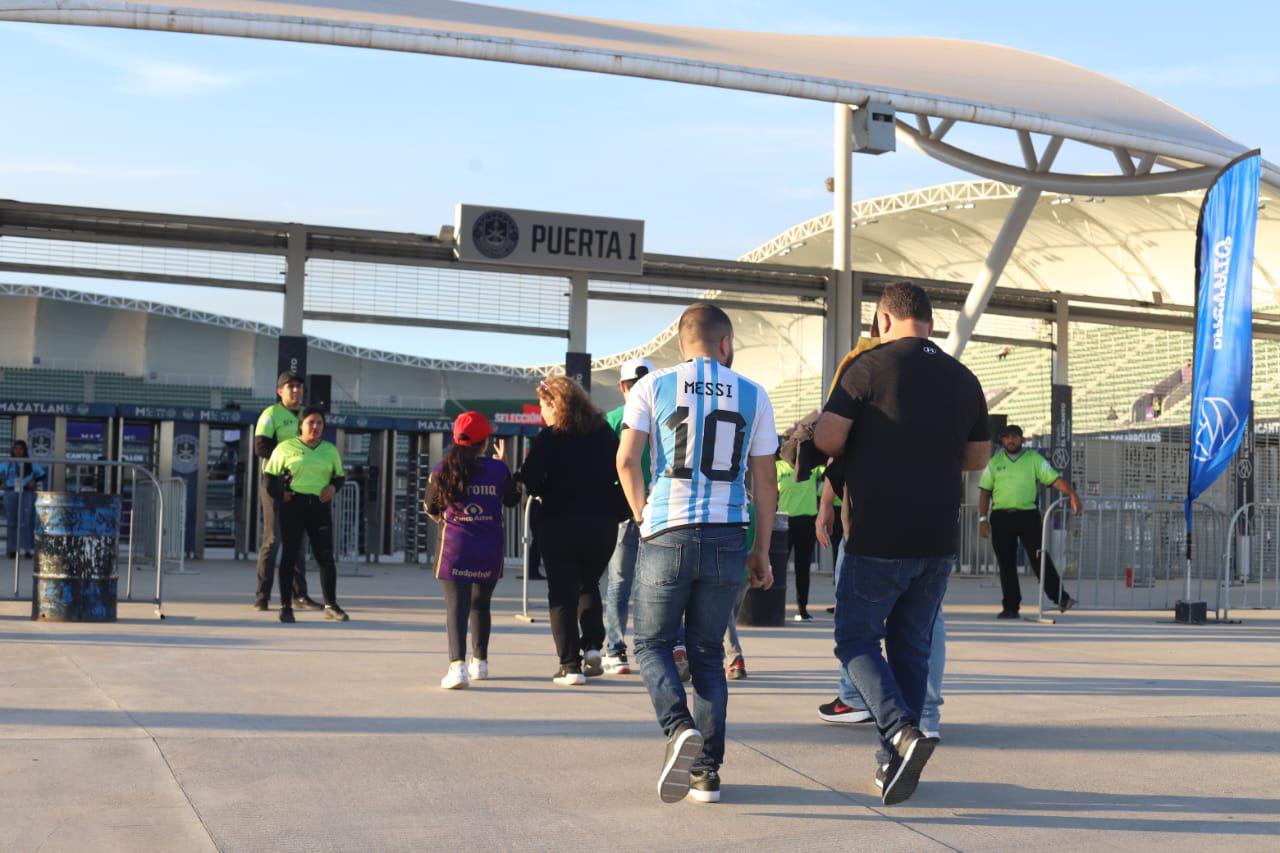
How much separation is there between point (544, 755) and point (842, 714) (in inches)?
61.3

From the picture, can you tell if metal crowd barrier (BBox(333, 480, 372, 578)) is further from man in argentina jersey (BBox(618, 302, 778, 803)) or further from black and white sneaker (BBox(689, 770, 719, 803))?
black and white sneaker (BBox(689, 770, 719, 803))

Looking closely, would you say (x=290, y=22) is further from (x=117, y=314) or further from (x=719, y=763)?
(x=117, y=314)

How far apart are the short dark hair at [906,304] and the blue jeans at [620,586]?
308cm

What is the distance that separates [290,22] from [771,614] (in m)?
6.43

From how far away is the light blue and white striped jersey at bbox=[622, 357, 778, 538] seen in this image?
5.02 m

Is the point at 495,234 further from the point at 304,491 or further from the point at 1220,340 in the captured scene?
the point at 1220,340

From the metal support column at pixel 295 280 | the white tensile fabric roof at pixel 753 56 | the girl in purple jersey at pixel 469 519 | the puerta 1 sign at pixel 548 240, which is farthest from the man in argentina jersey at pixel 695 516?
the metal support column at pixel 295 280

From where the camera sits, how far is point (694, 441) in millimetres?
5027

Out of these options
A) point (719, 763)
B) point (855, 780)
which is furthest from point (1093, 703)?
point (719, 763)

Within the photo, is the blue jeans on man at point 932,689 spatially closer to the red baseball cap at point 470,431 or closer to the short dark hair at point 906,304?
the short dark hair at point 906,304

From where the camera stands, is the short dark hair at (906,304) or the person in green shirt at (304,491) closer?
the short dark hair at (906,304)

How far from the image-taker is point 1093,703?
7266 mm

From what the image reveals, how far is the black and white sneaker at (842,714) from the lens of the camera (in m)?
6.43

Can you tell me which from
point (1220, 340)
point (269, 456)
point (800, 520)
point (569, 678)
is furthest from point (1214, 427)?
point (269, 456)
